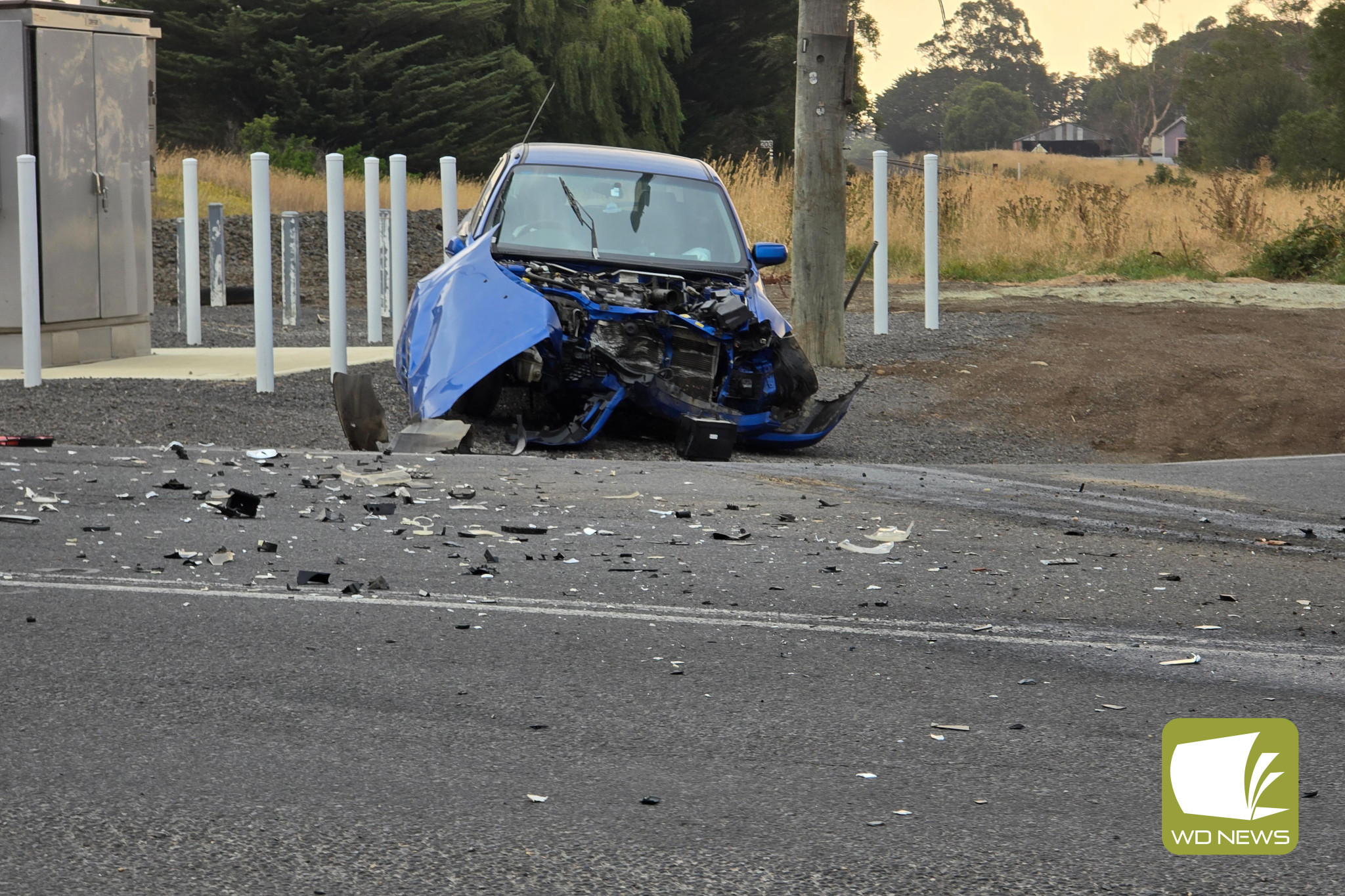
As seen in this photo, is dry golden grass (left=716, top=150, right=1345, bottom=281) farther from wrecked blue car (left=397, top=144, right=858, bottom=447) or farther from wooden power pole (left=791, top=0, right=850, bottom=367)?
wrecked blue car (left=397, top=144, right=858, bottom=447)

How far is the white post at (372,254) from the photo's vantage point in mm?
13545

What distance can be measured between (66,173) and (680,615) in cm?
837

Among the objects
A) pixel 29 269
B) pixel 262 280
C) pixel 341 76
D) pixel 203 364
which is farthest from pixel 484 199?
pixel 341 76

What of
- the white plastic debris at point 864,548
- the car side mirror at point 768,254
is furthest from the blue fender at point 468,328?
the white plastic debris at point 864,548

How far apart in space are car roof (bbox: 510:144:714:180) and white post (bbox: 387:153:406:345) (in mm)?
2030

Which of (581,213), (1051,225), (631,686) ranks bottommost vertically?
(631,686)

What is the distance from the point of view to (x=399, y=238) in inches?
515

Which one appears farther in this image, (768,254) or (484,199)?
(484,199)

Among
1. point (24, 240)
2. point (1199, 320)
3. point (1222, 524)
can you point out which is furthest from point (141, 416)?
point (1199, 320)

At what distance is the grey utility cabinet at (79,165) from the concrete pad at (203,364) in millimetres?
306

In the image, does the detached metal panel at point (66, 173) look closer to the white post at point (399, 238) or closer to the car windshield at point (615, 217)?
the white post at point (399, 238)

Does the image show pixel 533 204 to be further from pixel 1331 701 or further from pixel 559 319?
pixel 1331 701

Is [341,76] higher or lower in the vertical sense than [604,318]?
higher

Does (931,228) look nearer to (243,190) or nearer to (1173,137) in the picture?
(243,190)
